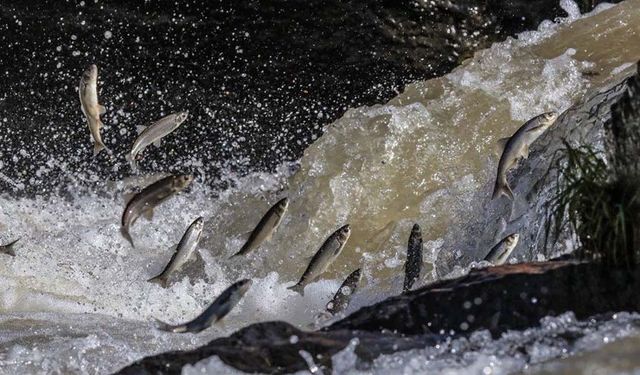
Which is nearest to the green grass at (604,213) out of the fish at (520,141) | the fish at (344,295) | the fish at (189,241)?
the fish at (520,141)

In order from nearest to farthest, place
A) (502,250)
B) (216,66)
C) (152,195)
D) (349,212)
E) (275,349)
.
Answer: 1. (275,349)
2. (502,250)
3. (152,195)
4. (349,212)
5. (216,66)

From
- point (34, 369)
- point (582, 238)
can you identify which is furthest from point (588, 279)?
point (34, 369)

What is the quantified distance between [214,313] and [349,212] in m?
3.44

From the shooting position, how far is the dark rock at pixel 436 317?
4.95 meters

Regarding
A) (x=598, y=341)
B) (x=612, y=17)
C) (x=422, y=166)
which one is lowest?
(x=598, y=341)

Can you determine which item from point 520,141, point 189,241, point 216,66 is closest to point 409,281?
point 520,141

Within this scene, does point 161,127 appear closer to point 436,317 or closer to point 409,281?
point 409,281

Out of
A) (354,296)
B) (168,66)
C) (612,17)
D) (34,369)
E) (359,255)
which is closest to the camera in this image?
(34,369)

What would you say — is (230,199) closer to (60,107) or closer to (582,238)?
(60,107)

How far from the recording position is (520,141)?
7352mm

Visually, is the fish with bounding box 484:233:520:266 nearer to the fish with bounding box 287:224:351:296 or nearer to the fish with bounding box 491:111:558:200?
the fish with bounding box 491:111:558:200

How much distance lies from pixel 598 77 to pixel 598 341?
16.3 feet

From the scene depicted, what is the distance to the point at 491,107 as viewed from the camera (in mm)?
9469

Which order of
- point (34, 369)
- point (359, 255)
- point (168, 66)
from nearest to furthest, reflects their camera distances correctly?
point (34, 369) < point (359, 255) < point (168, 66)
